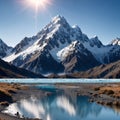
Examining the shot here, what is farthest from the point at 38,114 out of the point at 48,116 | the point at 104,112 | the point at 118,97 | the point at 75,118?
the point at 118,97

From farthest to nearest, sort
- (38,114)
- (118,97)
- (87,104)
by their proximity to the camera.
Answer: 1. (118,97)
2. (87,104)
3. (38,114)

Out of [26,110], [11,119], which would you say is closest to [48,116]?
[26,110]

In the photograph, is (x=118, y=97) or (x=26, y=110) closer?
(x=26, y=110)

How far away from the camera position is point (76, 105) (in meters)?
111

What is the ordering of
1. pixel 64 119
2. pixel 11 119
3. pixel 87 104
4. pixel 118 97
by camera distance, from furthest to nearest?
pixel 118 97 → pixel 87 104 → pixel 64 119 → pixel 11 119

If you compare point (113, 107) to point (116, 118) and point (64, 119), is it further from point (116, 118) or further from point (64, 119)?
point (64, 119)

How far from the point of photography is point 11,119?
65.9m

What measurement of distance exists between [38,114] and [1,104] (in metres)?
14.9

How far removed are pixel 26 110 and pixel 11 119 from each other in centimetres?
2263

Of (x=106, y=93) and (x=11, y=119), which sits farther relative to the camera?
(x=106, y=93)

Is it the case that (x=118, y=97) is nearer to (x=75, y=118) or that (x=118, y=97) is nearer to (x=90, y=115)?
(x=90, y=115)

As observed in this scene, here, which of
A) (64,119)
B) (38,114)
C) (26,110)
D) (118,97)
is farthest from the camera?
(118,97)

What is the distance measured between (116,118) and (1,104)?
3283 cm

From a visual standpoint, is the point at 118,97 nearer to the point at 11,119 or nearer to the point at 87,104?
the point at 87,104
